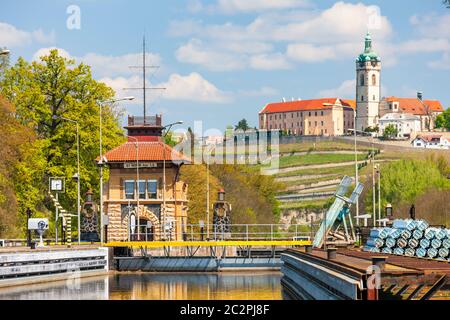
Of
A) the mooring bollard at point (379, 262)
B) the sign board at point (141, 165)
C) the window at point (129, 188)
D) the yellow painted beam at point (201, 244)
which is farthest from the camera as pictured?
the window at point (129, 188)

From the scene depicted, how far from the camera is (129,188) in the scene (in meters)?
90.5

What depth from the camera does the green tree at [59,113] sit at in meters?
92.1

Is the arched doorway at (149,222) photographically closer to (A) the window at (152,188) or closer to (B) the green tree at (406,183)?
(A) the window at (152,188)

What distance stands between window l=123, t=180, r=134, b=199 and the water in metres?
17.2

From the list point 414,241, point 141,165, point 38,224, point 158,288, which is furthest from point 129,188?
point 414,241

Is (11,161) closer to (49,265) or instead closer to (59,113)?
(59,113)

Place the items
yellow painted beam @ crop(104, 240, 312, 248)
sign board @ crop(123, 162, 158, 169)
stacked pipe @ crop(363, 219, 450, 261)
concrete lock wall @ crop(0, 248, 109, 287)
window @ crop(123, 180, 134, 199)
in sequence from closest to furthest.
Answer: stacked pipe @ crop(363, 219, 450, 261)
concrete lock wall @ crop(0, 248, 109, 287)
yellow painted beam @ crop(104, 240, 312, 248)
sign board @ crop(123, 162, 158, 169)
window @ crop(123, 180, 134, 199)

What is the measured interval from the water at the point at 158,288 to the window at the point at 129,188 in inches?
679

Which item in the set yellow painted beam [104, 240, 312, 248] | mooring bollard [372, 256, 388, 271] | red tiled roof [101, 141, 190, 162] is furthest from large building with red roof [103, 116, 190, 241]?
mooring bollard [372, 256, 388, 271]

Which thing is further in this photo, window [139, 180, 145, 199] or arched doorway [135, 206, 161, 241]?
window [139, 180, 145, 199]

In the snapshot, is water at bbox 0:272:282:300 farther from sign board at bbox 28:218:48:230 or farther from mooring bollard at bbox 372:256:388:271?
mooring bollard at bbox 372:256:388:271

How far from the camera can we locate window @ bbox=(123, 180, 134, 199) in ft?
297

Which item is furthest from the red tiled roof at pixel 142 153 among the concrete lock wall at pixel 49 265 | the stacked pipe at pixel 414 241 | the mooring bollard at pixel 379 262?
the mooring bollard at pixel 379 262
